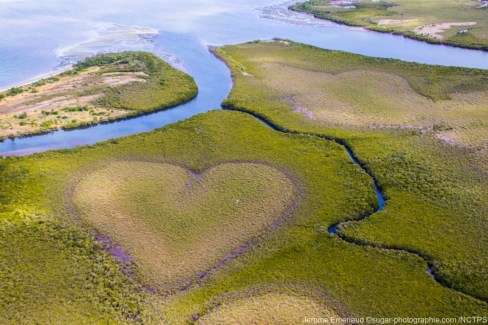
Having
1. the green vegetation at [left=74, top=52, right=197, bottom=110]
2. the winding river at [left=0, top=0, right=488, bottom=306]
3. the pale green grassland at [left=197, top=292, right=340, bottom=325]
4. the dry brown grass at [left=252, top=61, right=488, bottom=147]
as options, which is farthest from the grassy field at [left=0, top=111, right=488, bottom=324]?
the green vegetation at [left=74, top=52, right=197, bottom=110]

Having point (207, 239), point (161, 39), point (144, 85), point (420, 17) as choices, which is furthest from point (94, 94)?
point (420, 17)

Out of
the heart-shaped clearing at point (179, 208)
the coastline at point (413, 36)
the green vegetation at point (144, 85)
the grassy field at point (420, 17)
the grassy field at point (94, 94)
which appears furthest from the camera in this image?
the grassy field at point (420, 17)

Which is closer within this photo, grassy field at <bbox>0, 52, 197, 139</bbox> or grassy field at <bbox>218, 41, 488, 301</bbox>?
grassy field at <bbox>218, 41, 488, 301</bbox>

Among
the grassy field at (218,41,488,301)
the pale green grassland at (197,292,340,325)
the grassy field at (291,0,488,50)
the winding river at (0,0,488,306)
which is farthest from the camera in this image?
the grassy field at (291,0,488,50)

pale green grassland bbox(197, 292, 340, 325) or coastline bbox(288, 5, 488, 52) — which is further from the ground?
coastline bbox(288, 5, 488, 52)

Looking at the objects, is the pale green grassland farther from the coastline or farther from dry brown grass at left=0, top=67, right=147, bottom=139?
the coastline

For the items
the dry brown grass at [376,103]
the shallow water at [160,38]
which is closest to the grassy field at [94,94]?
the shallow water at [160,38]

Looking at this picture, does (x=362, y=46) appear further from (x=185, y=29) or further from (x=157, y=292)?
(x=157, y=292)

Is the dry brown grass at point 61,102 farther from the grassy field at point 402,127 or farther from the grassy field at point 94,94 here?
the grassy field at point 402,127
